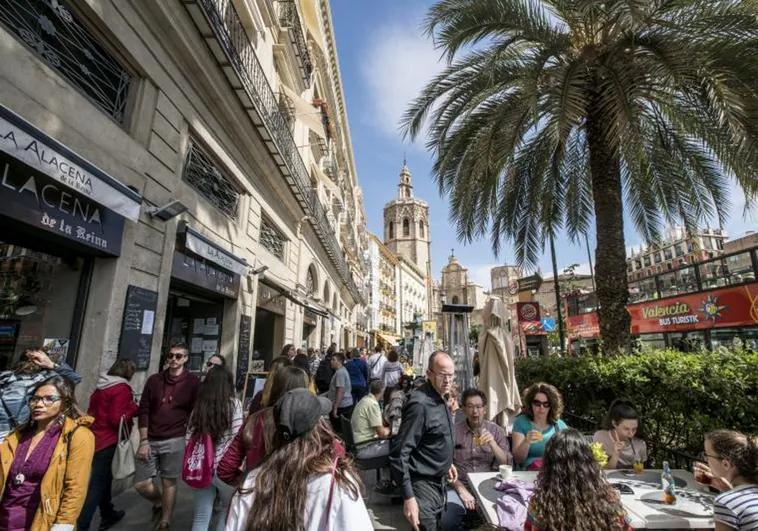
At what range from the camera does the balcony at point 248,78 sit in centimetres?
643

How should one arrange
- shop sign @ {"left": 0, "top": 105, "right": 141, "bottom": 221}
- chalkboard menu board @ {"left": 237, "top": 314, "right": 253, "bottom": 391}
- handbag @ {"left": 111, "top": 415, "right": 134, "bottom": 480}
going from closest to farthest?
shop sign @ {"left": 0, "top": 105, "right": 141, "bottom": 221} → handbag @ {"left": 111, "top": 415, "right": 134, "bottom": 480} → chalkboard menu board @ {"left": 237, "top": 314, "right": 253, "bottom": 391}

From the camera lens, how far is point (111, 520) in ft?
12.4

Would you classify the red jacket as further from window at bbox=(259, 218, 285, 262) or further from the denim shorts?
window at bbox=(259, 218, 285, 262)

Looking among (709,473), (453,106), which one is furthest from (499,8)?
(709,473)

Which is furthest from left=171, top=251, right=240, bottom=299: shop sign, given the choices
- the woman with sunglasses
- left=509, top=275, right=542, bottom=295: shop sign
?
left=509, top=275, right=542, bottom=295: shop sign

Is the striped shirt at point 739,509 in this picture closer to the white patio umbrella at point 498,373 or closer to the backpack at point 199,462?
the white patio umbrella at point 498,373

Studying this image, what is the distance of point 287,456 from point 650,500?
306cm

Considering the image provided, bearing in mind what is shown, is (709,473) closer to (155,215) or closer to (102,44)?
(155,215)

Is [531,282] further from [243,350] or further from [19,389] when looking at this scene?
[19,389]

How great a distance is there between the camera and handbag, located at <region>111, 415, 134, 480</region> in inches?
137

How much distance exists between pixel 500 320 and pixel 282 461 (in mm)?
5096

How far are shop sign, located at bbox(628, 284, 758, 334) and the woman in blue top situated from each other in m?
11.3

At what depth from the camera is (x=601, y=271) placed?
633cm

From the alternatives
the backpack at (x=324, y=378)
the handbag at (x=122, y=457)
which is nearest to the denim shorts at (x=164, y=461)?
the handbag at (x=122, y=457)
